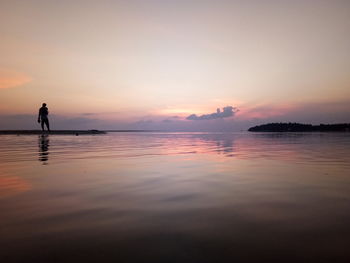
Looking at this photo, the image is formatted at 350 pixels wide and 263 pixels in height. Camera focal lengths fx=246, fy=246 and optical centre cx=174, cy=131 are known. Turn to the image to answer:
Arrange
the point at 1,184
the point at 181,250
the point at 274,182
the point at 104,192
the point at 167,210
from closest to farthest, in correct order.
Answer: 1. the point at 181,250
2. the point at 167,210
3. the point at 104,192
4. the point at 1,184
5. the point at 274,182

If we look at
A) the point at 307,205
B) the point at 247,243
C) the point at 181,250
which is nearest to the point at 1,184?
the point at 181,250

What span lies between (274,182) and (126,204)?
3510 mm

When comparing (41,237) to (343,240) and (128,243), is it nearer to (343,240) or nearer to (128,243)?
(128,243)

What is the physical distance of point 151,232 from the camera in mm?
2854

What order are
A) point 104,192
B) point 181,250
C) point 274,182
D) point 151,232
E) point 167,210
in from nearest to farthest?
point 181,250
point 151,232
point 167,210
point 104,192
point 274,182

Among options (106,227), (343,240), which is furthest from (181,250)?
(343,240)

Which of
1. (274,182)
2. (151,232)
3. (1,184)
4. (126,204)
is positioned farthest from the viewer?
(274,182)

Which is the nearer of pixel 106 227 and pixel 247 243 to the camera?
pixel 247 243

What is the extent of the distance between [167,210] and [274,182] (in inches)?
123

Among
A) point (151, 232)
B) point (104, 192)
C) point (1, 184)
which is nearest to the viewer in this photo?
point (151, 232)

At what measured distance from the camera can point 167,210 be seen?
3.67m

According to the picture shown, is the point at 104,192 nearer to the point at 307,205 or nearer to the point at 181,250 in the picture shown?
the point at 181,250

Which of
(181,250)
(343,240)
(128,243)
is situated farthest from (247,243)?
(128,243)

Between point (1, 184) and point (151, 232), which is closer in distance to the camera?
point (151, 232)
